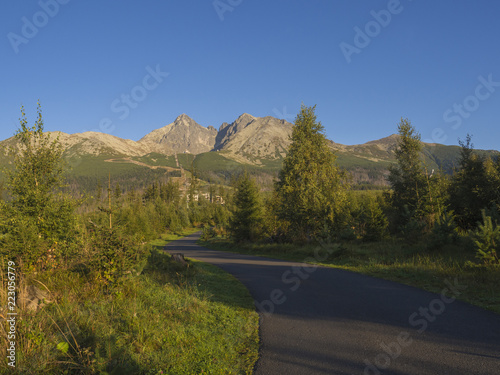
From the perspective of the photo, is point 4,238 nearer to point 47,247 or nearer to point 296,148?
point 47,247

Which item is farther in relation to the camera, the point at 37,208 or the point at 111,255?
the point at 37,208

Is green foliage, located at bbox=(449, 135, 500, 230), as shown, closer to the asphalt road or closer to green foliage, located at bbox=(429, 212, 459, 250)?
green foliage, located at bbox=(429, 212, 459, 250)

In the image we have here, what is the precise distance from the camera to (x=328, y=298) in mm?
8562

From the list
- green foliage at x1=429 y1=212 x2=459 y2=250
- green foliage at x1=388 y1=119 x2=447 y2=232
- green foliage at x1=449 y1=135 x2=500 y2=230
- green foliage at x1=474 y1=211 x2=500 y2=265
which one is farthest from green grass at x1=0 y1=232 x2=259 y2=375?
green foliage at x1=388 y1=119 x2=447 y2=232

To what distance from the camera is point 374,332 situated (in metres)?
5.71

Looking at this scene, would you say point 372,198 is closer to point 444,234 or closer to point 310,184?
point 310,184

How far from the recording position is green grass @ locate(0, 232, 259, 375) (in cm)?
434

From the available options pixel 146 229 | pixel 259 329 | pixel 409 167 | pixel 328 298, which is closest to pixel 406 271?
pixel 328 298

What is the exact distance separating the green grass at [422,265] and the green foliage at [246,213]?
1051 centimetres

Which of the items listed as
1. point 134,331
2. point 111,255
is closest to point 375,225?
point 111,255

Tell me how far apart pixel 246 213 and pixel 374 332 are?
2532 cm

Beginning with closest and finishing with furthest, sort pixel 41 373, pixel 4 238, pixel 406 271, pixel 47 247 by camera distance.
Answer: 1. pixel 41 373
2. pixel 4 238
3. pixel 47 247
4. pixel 406 271

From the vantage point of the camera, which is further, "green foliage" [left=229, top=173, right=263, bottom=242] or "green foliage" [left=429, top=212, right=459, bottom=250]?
"green foliage" [left=229, top=173, right=263, bottom=242]

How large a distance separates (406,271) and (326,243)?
8146mm
